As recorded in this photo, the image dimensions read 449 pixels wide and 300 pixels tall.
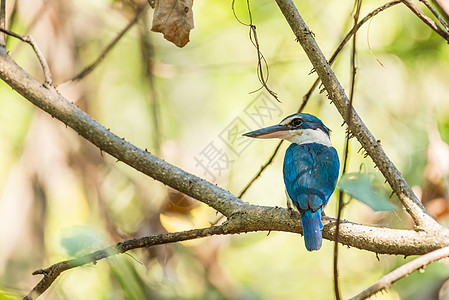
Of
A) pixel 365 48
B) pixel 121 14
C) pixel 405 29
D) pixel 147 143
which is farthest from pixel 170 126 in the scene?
pixel 405 29

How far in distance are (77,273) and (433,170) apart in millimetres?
2472

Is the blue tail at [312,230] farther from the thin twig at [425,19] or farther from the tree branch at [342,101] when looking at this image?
the thin twig at [425,19]

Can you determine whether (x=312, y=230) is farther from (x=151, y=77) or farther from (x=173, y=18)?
(x=151, y=77)

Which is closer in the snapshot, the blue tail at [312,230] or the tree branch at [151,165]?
the tree branch at [151,165]

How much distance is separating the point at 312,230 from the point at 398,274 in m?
0.77

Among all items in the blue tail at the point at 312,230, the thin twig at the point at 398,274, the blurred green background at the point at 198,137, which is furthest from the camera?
Answer: the blurred green background at the point at 198,137

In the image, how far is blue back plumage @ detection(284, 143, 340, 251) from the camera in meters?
2.41

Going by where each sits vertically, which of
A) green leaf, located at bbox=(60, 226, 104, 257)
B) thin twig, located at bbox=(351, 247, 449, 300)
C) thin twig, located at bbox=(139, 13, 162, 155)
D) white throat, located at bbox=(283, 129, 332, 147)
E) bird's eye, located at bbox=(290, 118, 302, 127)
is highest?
thin twig, located at bbox=(139, 13, 162, 155)

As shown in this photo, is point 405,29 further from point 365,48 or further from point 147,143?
point 147,143

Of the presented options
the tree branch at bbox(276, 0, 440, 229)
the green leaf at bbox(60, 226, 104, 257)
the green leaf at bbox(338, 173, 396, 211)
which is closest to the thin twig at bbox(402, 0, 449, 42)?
the tree branch at bbox(276, 0, 440, 229)

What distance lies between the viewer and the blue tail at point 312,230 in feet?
7.79

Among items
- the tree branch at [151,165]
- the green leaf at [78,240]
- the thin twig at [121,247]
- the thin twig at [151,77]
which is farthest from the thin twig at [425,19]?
the thin twig at [151,77]

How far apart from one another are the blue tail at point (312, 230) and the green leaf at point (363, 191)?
0.73 metres

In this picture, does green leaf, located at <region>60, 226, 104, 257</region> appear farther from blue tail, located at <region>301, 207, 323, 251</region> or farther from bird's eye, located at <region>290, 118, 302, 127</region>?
bird's eye, located at <region>290, 118, 302, 127</region>
